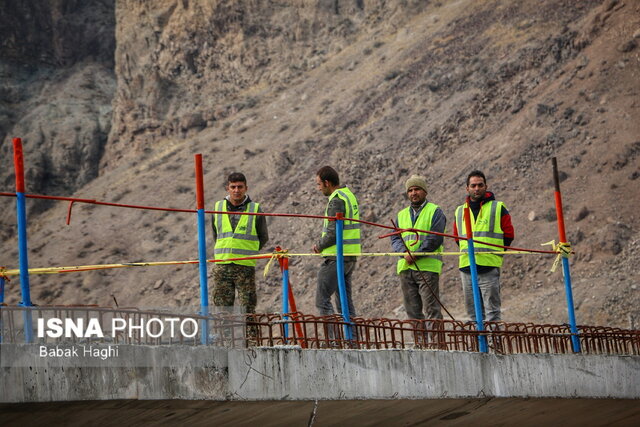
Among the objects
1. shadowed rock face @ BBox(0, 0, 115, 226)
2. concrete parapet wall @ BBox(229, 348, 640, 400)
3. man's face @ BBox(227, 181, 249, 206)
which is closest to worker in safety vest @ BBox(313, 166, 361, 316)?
man's face @ BBox(227, 181, 249, 206)

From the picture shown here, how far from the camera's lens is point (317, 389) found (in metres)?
7.14

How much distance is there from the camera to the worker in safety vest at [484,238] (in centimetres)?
994

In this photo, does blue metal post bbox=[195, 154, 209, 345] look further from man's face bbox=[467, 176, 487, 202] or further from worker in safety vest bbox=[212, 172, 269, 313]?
man's face bbox=[467, 176, 487, 202]

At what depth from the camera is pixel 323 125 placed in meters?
37.4

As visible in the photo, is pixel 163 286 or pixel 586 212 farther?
pixel 163 286

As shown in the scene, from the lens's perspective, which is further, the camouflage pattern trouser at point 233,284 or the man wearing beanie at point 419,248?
the man wearing beanie at point 419,248

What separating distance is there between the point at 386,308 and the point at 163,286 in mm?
8815

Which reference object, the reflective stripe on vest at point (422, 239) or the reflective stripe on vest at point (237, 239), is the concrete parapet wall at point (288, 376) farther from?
the reflective stripe on vest at point (237, 239)

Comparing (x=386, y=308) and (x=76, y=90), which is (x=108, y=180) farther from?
(x=386, y=308)

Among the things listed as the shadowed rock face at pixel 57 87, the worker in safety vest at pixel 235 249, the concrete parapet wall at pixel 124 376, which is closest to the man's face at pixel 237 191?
the worker in safety vest at pixel 235 249

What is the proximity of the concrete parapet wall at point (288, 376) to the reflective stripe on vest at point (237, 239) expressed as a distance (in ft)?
6.94

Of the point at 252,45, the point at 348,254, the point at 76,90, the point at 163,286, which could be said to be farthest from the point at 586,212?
the point at 76,90

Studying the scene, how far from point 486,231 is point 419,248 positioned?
2.43 feet

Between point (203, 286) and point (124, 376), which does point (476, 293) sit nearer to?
point (203, 286)
